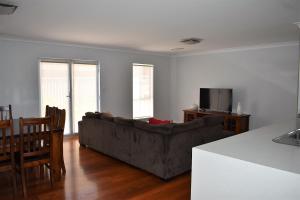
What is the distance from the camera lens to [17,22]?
142 inches

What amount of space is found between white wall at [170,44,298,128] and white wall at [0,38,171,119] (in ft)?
3.12

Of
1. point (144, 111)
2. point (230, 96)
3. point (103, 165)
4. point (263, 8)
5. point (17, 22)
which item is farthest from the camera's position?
point (144, 111)

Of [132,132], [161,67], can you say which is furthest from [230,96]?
[132,132]

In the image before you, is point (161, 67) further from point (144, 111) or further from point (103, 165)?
point (103, 165)

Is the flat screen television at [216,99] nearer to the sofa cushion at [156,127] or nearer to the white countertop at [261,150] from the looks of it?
the sofa cushion at [156,127]

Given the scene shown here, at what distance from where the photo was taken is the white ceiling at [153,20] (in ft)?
9.02

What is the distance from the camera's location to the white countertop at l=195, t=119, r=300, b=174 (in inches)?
60.2

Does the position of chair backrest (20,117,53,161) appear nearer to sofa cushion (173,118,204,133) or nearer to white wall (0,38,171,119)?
sofa cushion (173,118,204,133)

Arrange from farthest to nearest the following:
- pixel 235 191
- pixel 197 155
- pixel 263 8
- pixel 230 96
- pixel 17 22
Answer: pixel 230 96 → pixel 17 22 → pixel 263 8 → pixel 197 155 → pixel 235 191

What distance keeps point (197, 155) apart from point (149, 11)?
1984mm

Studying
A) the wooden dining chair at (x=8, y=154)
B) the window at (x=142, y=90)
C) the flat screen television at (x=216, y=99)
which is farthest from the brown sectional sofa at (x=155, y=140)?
the window at (x=142, y=90)

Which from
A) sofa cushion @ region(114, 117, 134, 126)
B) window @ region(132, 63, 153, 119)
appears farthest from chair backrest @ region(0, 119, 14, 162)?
window @ region(132, 63, 153, 119)

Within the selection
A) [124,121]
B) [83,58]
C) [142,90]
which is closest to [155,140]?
[124,121]

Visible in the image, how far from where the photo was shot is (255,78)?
588 cm
